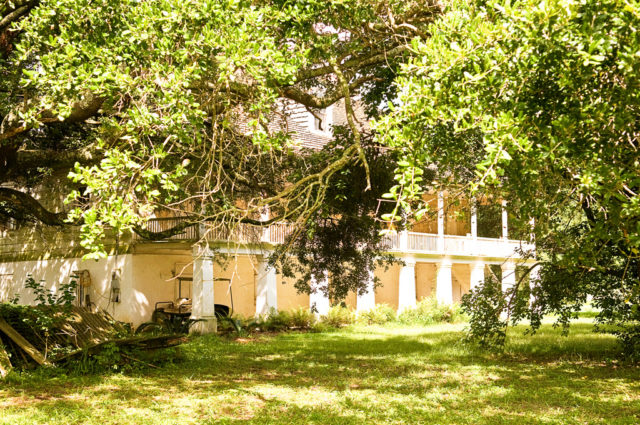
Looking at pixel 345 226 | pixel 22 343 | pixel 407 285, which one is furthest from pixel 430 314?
pixel 22 343

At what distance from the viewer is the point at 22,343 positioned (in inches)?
447

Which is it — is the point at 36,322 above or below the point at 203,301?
above

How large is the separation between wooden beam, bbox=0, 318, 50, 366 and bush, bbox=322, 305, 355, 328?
14.7 metres

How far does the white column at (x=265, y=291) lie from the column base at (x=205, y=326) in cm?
257

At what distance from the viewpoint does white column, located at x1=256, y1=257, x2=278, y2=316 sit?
23969 millimetres

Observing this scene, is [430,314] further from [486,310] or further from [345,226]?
[345,226]

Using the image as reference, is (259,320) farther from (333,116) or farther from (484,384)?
(484,384)

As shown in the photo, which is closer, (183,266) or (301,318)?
(301,318)

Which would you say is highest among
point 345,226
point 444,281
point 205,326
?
point 345,226

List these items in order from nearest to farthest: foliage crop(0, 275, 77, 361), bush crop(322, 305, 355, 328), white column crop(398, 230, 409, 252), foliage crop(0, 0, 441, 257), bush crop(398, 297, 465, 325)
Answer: foliage crop(0, 0, 441, 257) → foliage crop(0, 275, 77, 361) → bush crop(322, 305, 355, 328) → bush crop(398, 297, 465, 325) → white column crop(398, 230, 409, 252)

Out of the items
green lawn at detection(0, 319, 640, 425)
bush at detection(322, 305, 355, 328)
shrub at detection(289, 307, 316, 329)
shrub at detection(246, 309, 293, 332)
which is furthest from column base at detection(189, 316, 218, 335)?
bush at detection(322, 305, 355, 328)

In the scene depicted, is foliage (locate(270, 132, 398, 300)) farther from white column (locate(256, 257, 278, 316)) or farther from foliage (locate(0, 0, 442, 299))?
white column (locate(256, 257, 278, 316))

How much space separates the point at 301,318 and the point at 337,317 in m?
2.01

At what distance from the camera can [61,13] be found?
25.4ft
